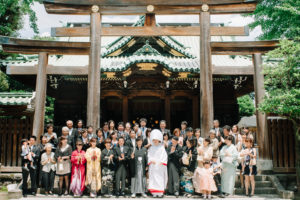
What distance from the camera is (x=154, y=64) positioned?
10.3 m

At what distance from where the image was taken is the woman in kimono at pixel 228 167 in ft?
23.1

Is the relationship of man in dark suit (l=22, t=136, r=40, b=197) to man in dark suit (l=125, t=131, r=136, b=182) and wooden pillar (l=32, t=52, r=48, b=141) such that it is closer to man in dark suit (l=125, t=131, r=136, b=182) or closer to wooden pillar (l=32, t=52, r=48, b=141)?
wooden pillar (l=32, t=52, r=48, b=141)

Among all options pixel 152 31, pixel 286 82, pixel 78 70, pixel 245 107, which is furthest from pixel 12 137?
pixel 245 107

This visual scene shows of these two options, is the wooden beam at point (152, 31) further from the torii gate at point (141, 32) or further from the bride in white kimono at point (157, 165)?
the bride in white kimono at point (157, 165)

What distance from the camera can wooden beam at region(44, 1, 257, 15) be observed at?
27.3 ft

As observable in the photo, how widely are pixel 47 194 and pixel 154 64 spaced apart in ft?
19.0

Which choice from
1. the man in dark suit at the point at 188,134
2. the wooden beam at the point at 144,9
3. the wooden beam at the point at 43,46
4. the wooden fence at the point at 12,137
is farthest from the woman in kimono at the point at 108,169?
the wooden beam at the point at 144,9

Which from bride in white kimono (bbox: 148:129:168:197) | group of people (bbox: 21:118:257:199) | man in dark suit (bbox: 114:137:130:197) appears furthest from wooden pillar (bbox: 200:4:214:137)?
man in dark suit (bbox: 114:137:130:197)

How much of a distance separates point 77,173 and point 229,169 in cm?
397

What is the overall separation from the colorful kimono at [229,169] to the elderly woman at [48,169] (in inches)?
177

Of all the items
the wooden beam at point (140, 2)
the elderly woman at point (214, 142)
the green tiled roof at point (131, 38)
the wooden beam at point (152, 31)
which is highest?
the wooden beam at point (140, 2)

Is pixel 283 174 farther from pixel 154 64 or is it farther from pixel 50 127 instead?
pixel 50 127

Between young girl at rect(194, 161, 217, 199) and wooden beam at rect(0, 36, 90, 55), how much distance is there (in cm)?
493

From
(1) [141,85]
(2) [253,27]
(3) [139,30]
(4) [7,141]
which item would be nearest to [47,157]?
(4) [7,141]
